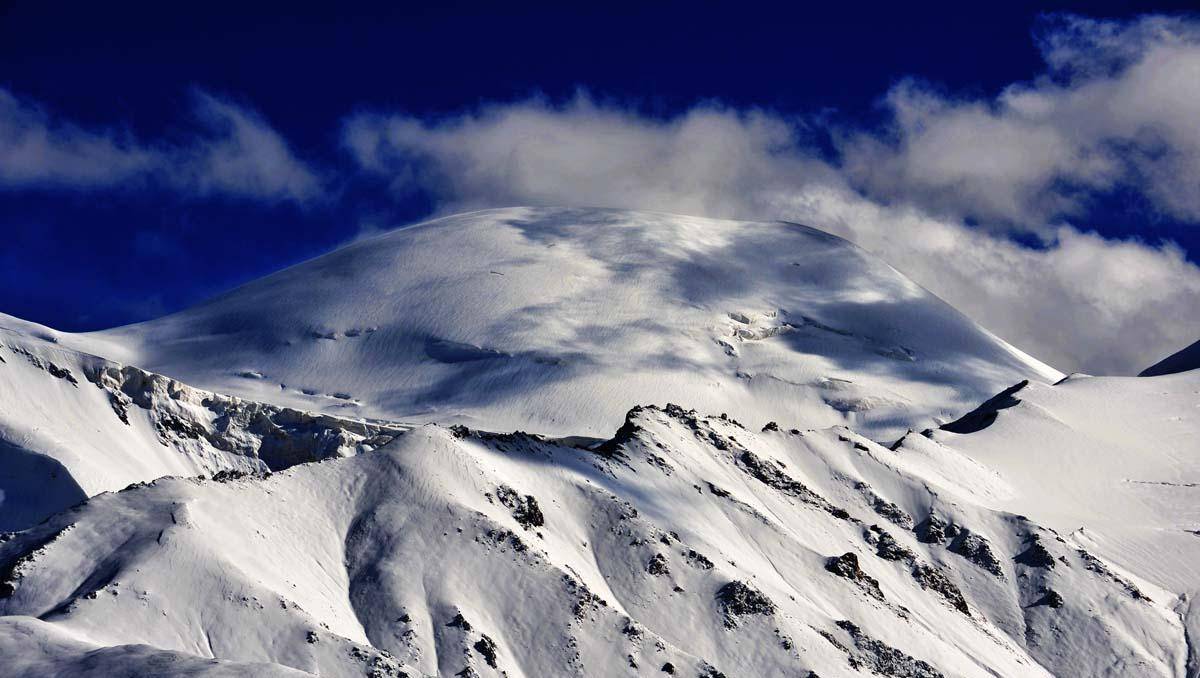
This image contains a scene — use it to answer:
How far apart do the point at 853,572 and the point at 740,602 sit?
22058 millimetres

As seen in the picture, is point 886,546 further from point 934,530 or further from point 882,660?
point 882,660

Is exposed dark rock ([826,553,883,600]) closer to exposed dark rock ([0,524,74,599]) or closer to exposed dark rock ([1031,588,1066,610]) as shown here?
exposed dark rock ([1031,588,1066,610])

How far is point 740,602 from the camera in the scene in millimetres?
143250

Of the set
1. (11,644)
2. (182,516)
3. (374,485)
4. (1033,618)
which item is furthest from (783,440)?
(11,644)

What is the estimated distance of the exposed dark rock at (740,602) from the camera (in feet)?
467

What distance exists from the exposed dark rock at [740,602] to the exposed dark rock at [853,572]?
60.2 ft

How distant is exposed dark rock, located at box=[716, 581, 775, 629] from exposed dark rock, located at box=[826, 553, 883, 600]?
60.2 feet

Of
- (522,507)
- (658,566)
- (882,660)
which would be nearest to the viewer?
(882,660)

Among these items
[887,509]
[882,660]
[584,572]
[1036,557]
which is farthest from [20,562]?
[1036,557]

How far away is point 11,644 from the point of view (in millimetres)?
98125

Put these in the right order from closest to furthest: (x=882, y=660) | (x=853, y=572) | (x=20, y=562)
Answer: (x=20, y=562) → (x=882, y=660) → (x=853, y=572)

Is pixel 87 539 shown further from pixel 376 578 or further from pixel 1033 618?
pixel 1033 618

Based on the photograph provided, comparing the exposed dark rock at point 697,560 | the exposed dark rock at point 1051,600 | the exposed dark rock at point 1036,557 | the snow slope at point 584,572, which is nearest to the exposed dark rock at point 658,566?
the snow slope at point 584,572

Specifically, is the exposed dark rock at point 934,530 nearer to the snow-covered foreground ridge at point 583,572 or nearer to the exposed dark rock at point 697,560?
the snow-covered foreground ridge at point 583,572
